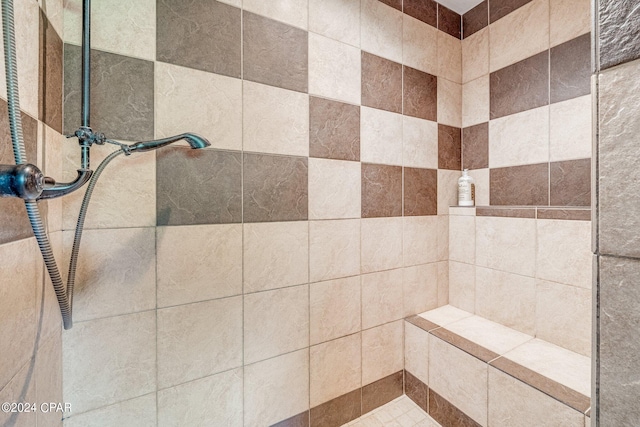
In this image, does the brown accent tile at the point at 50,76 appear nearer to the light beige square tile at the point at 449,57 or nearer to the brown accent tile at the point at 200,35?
the brown accent tile at the point at 200,35

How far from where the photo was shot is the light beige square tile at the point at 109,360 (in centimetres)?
79

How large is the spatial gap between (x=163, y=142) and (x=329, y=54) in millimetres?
808

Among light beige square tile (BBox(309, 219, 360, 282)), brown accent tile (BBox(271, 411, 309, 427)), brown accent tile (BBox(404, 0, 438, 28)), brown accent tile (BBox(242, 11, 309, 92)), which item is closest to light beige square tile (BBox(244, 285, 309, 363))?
light beige square tile (BBox(309, 219, 360, 282))

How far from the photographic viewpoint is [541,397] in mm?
904

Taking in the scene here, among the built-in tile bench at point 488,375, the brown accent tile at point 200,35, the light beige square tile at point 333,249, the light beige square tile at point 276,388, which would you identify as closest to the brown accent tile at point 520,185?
the built-in tile bench at point 488,375

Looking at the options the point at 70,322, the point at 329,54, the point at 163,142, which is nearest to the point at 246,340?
the point at 70,322

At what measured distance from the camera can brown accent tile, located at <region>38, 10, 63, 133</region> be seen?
67 centimetres

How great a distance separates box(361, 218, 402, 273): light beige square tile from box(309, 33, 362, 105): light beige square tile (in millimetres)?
595

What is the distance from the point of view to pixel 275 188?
1.05 m

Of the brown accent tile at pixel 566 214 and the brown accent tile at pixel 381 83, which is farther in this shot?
the brown accent tile at pixel 381 83

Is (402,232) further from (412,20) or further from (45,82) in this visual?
(45,82)

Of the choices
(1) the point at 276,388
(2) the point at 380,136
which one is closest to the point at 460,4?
(2) the point at 380,136

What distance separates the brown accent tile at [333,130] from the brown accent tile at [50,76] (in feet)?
2.61

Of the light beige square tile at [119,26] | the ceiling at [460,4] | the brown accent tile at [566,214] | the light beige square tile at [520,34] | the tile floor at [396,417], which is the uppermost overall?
the ceiling at [460,4]
